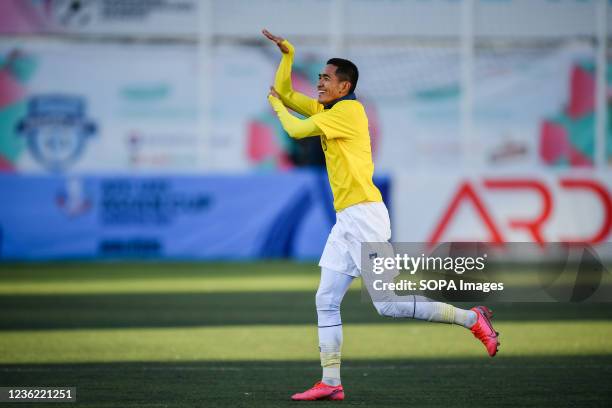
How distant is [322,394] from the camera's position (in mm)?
8664

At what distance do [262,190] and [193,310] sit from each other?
290 inches

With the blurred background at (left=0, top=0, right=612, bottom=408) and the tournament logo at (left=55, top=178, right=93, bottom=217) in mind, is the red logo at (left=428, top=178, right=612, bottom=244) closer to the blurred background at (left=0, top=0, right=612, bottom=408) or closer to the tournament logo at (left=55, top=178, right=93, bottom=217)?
the blurred background at (left=0, top=0, right=612, bottom=408)

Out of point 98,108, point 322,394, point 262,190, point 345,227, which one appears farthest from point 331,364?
point 98,108

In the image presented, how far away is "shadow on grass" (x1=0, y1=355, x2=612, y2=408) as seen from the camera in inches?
343

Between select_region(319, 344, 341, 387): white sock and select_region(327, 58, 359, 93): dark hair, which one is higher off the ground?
select_region(327, 58, 359, 93): dark hair

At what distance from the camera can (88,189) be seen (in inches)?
851

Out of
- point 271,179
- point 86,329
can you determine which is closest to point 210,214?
point 271,179

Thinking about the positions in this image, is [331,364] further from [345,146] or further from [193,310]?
[193,310]

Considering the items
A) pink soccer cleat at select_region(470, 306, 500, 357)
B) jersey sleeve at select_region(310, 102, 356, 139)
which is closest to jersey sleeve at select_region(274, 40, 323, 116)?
jersey sleeve at select_region(310, 102, 356, 139)

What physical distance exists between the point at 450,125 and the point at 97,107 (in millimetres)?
8576

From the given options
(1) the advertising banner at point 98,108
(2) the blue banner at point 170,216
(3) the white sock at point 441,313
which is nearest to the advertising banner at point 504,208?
(2) the blue banner at point 170,216

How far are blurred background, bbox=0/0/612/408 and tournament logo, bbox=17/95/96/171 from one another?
4 cm

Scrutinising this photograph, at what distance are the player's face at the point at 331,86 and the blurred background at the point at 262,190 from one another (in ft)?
6.82

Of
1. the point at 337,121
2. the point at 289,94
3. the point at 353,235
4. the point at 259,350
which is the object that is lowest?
the point at 259,350
